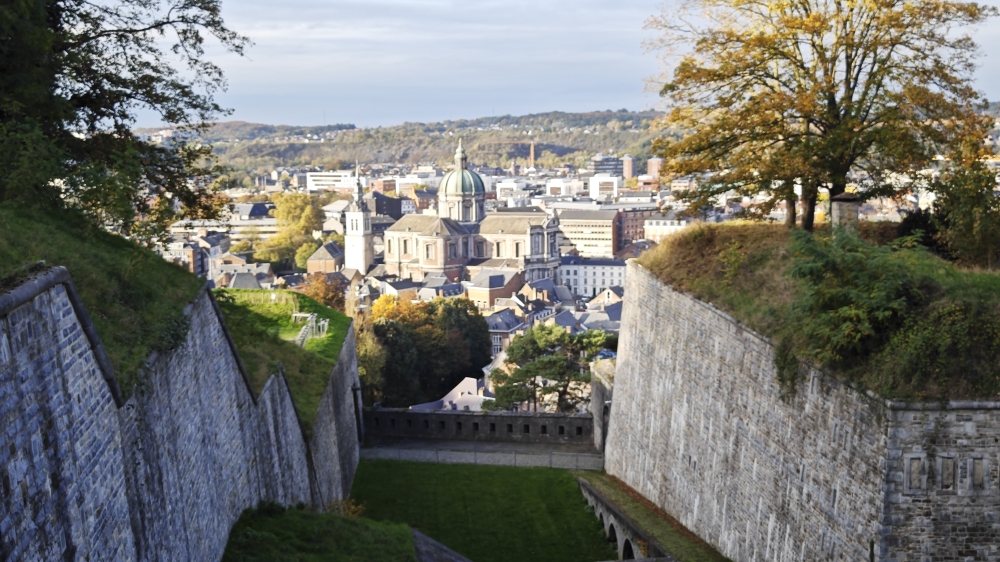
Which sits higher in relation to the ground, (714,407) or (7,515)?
(7,515)

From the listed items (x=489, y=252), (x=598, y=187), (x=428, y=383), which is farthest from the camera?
(x=598, y=187)

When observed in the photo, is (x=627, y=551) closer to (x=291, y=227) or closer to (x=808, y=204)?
(x=808, y=204)

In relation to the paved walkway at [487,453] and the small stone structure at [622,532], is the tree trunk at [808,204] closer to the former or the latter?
the small stone structure at [622,532]

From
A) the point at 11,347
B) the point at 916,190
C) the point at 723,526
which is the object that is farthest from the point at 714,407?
the point at 11,347

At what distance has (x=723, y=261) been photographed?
15.8 m

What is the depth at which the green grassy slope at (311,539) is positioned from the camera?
10672 mm

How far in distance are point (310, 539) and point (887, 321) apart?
19.9 ft

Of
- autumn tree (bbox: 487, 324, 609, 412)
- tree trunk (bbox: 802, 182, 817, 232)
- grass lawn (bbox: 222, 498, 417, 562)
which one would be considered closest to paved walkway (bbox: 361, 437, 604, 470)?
autumn tree (bbox: 487, 324, 609, 412)

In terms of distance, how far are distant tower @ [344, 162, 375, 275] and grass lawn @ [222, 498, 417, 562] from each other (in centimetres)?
8956

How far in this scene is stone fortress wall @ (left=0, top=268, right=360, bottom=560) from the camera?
583 centimetres

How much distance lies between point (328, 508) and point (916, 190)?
31.9 ft

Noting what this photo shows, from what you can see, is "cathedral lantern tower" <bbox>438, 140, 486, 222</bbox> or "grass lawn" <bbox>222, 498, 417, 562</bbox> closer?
"grass lawn" <bbox>222, 498, 417, 562</bbox>

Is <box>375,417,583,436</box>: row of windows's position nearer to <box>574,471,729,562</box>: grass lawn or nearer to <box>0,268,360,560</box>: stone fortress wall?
Answer: <box>574,471,729,562</box>: grass lawn

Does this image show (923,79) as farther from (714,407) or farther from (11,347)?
(11,347)
